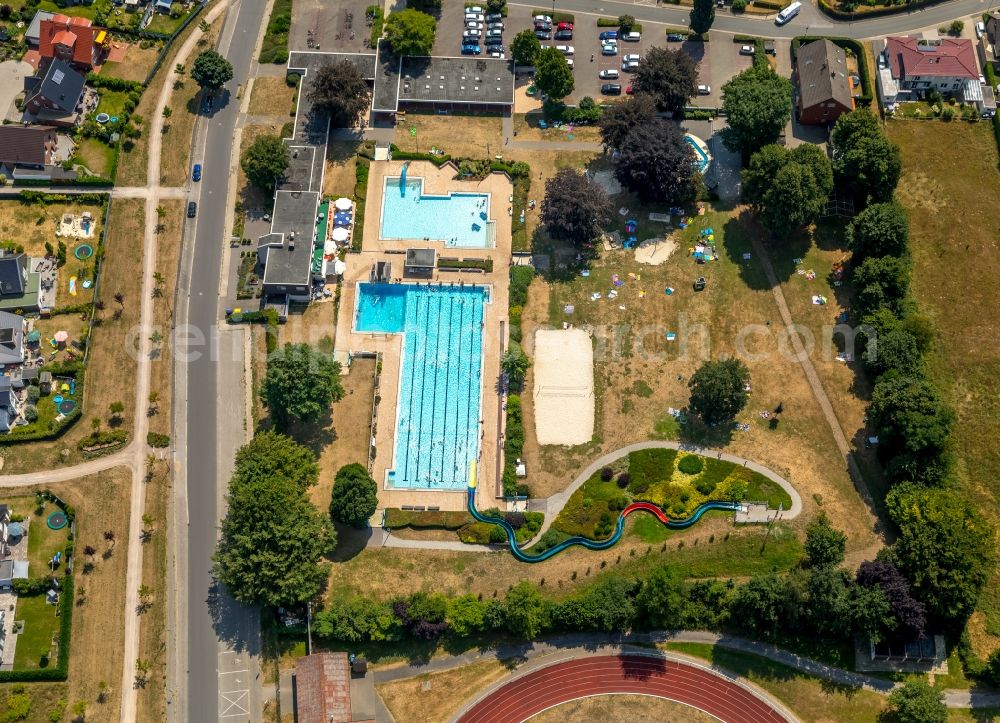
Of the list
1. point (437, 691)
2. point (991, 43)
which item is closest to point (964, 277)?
point (991, 43)

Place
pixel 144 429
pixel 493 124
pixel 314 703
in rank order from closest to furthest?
pixel 314 703, pixel 144 429, pixel 493 124

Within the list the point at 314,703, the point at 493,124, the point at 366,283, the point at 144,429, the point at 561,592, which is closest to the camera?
the point at 314,703

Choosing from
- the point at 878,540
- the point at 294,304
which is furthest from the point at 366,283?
the point at 878,540

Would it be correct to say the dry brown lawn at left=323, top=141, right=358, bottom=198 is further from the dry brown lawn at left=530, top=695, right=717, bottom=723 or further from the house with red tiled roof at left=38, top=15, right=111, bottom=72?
the dry brown lawn at left=530, top=695, right=717, bottom=723

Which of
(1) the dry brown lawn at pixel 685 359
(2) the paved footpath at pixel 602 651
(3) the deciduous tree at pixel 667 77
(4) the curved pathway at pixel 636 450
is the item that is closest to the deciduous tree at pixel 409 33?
(3) the deciduous tree at pixel 667 77

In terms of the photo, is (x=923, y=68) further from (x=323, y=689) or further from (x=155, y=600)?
(x=155, y=600)

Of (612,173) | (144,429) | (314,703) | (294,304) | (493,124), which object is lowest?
(314,703)

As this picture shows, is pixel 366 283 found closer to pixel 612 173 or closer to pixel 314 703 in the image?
pixel 612 173
